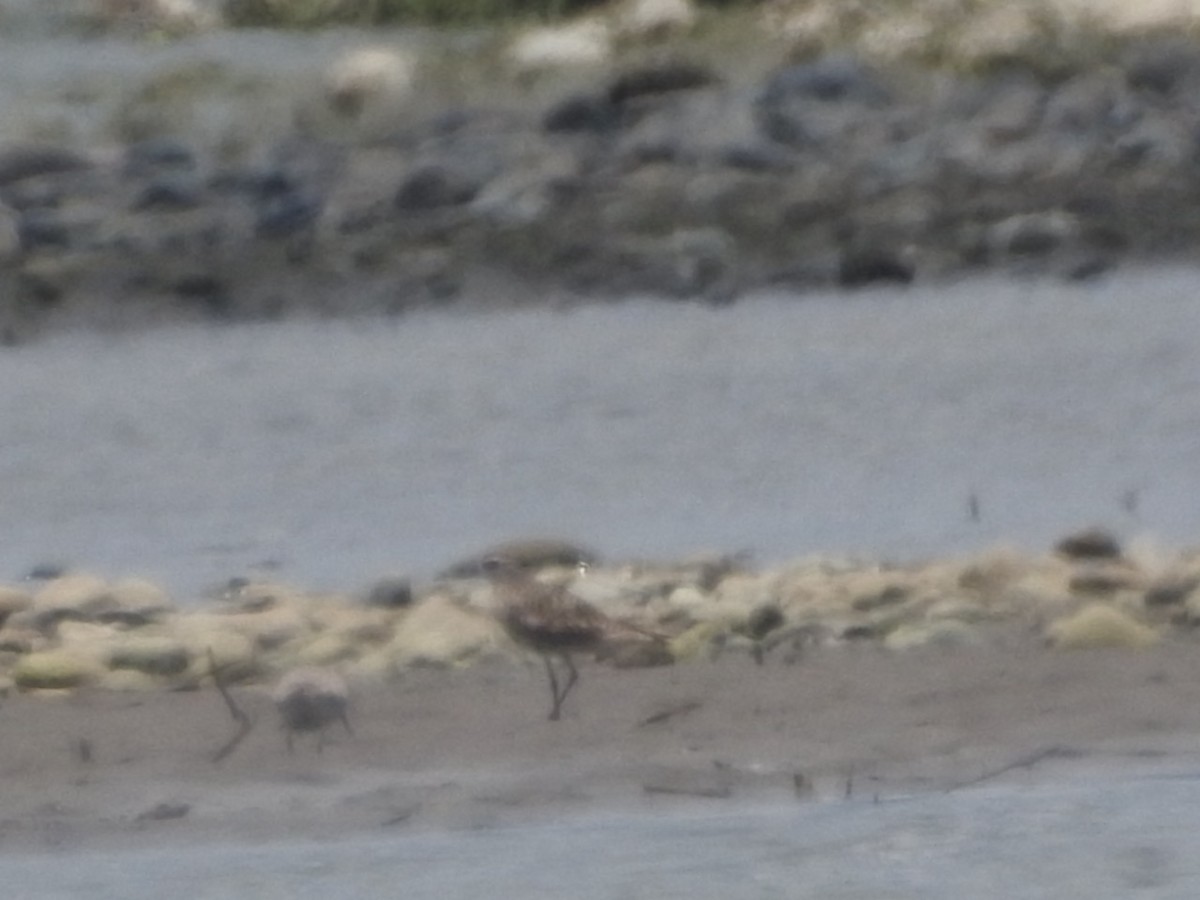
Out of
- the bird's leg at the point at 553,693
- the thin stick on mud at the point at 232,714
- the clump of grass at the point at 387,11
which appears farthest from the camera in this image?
the clump of grass at the point at 387,11

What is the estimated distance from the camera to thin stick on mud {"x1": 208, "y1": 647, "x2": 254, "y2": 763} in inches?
251

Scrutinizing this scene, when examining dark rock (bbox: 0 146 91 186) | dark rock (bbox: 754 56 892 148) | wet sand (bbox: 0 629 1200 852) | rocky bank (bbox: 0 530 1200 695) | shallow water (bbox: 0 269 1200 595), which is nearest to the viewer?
wet sand (bbox: 0 629 1200 852)

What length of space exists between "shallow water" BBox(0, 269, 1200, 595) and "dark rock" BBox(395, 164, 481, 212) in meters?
1.22

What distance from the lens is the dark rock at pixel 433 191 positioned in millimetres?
15219

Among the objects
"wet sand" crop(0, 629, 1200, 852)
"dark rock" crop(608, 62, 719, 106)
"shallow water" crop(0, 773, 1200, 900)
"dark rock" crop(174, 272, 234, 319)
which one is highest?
"dark rock" crop(608, 62, 719, 106)

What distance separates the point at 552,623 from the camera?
6.75m

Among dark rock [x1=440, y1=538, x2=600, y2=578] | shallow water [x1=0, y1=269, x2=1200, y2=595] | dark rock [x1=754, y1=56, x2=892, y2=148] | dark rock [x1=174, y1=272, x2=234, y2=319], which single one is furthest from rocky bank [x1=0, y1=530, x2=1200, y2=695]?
dark rock [x1=754, y1=56, x2=892, y2=148]

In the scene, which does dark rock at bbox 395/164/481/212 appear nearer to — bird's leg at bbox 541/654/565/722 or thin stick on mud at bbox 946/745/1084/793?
bird's leg at bbox 541/654/565/722

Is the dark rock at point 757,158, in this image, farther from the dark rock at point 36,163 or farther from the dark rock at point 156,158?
the dark rock at point 36,163

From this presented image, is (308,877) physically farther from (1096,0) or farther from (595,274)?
(1096,0)

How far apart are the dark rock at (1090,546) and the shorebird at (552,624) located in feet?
4.27

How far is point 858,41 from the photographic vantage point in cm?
1702

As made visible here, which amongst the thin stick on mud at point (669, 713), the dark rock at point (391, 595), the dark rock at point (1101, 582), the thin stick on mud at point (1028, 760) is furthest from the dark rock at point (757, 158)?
the thin stick on mud at point (1028, 760)

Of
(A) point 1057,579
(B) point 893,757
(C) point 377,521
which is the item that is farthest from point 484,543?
(B) point 893,757
